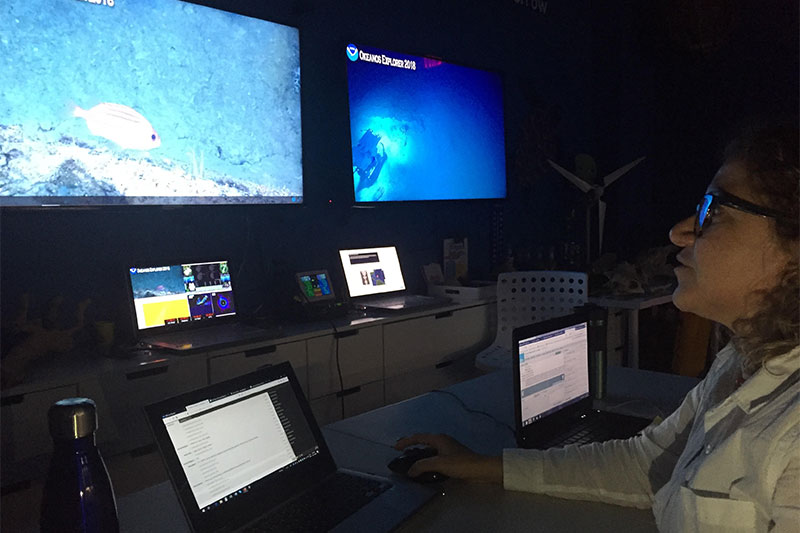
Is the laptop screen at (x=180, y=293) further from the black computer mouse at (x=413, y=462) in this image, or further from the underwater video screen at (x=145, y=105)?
the black computer mouse at (x=413, y=462)

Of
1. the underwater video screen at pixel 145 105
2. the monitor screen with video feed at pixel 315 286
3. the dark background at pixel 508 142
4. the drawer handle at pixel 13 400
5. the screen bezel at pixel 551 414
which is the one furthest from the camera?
the monitor screen with video feed at pixel 315 286

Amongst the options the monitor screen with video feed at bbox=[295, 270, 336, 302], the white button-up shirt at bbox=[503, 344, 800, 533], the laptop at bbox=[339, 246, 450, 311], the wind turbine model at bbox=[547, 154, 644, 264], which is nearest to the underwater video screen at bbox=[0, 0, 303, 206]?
the monitor screen with video feed at bbox=[295, 270, 336, 302]

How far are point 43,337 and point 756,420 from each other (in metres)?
2.22

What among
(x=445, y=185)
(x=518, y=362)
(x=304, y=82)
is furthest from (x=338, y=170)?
(x=518, y=362)

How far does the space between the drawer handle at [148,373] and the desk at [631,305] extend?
8.41 feet

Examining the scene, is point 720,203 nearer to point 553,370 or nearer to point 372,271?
point 553,370

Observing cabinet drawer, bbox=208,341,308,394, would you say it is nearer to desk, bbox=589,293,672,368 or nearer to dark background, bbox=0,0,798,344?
dark background, bbox=0,0,798,344

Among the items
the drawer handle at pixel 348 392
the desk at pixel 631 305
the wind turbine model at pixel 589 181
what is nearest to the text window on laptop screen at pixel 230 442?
the drawer handle at pixel 348 392

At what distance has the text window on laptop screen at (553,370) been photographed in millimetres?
1530

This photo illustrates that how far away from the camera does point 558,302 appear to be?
3244 millimetres

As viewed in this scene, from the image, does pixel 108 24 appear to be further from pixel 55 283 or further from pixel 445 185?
pixel 445 185

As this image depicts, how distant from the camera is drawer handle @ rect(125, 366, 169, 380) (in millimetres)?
2236

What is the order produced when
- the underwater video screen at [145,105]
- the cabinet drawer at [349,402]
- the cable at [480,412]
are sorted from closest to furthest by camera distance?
1. the cable at [480,412]
2. the underwater video screen at [145,105]
3. the cabinet drawer at [349,402]

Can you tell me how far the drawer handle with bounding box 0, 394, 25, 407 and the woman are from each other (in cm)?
141
